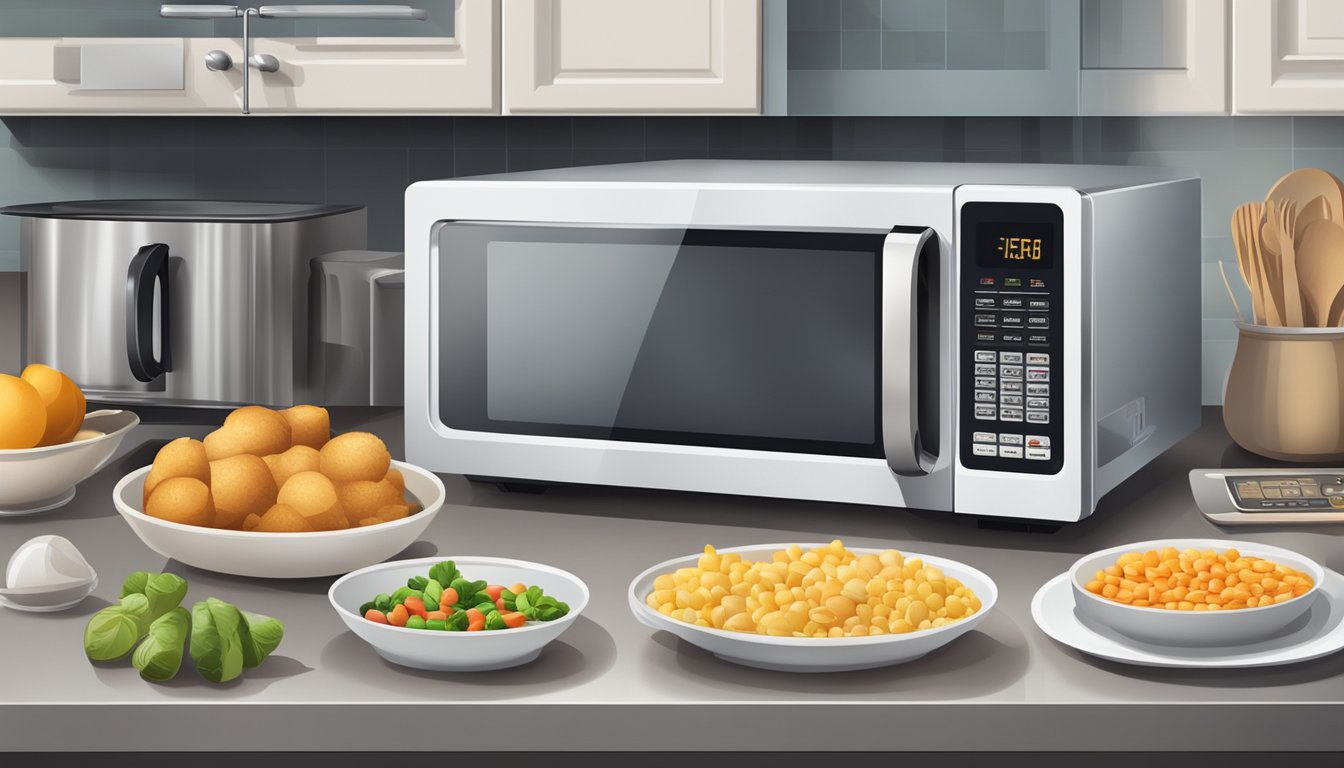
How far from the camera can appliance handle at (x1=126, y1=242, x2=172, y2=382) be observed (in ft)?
4.81

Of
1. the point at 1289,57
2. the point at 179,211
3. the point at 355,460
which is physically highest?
the point at 1289,57

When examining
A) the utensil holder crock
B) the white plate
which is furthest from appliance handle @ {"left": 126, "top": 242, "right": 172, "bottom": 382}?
the utensil holder crock

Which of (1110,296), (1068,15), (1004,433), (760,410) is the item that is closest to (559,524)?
(760,410)

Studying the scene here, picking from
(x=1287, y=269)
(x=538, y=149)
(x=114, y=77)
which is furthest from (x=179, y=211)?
(x=1287, y=269)

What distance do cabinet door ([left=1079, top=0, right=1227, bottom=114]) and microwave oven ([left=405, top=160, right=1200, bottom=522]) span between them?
0.26 m

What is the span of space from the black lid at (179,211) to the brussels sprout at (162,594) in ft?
2.48

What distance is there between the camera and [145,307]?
1.48 metres

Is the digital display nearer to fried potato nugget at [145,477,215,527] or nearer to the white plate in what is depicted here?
the white plate

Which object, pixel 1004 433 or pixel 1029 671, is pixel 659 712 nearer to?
pixel 1029 671

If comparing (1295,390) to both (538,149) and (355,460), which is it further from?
(538,149)

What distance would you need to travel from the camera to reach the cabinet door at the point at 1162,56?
4.88 feet

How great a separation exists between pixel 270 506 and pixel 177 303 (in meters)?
0.60

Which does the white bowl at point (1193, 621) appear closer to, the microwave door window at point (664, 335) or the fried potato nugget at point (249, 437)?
the microwave door window at point (664, 335)

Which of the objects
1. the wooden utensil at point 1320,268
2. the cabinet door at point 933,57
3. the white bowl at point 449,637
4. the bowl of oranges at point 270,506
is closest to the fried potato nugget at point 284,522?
the bowl of oranges at point 270,506
